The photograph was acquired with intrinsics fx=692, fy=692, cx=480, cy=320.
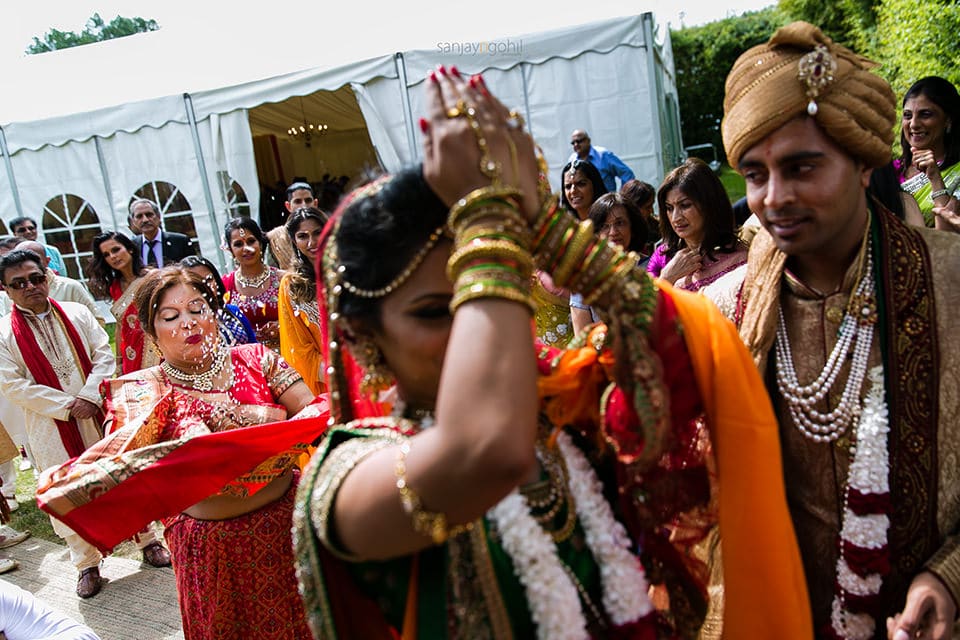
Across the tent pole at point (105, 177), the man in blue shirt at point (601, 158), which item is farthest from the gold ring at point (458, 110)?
the tent pole at point (105, 177)

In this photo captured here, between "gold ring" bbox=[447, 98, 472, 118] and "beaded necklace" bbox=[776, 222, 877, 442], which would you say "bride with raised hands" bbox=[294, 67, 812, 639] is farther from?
"beaded necklace" bbox=[776, 222, 877, 442]

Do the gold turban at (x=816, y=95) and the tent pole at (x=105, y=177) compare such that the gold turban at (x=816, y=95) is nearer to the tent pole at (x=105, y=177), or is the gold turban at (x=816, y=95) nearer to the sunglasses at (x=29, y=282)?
the sunglasses at (x=29, y=282)

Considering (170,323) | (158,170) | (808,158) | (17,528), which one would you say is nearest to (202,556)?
(170,323)

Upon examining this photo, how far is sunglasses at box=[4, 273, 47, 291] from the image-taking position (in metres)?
4.87

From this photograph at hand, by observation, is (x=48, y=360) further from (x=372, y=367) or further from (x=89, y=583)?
(x=372, y=367)

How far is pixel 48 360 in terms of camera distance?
493 centimetres

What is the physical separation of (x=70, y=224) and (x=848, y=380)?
12560 mm

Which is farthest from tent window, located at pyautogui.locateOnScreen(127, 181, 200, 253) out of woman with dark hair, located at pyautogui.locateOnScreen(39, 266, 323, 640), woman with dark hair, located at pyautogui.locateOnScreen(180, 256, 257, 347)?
woman with dark hair, located at pyautogui.locateOnScreen(39, 266, 323, 640)

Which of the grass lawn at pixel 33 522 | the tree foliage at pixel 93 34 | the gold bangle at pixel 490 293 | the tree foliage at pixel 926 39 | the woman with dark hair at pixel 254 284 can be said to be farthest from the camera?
the tree foliage at pixel 93 34

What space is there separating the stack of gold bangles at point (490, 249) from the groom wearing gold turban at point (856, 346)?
2.49ft

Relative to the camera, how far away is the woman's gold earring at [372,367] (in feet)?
4.19

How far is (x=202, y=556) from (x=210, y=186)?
28.2 feet

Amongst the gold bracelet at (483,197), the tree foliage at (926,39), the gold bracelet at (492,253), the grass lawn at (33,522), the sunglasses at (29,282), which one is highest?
the tree foliage at (926,39)

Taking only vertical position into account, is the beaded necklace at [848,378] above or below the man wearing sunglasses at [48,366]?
above
